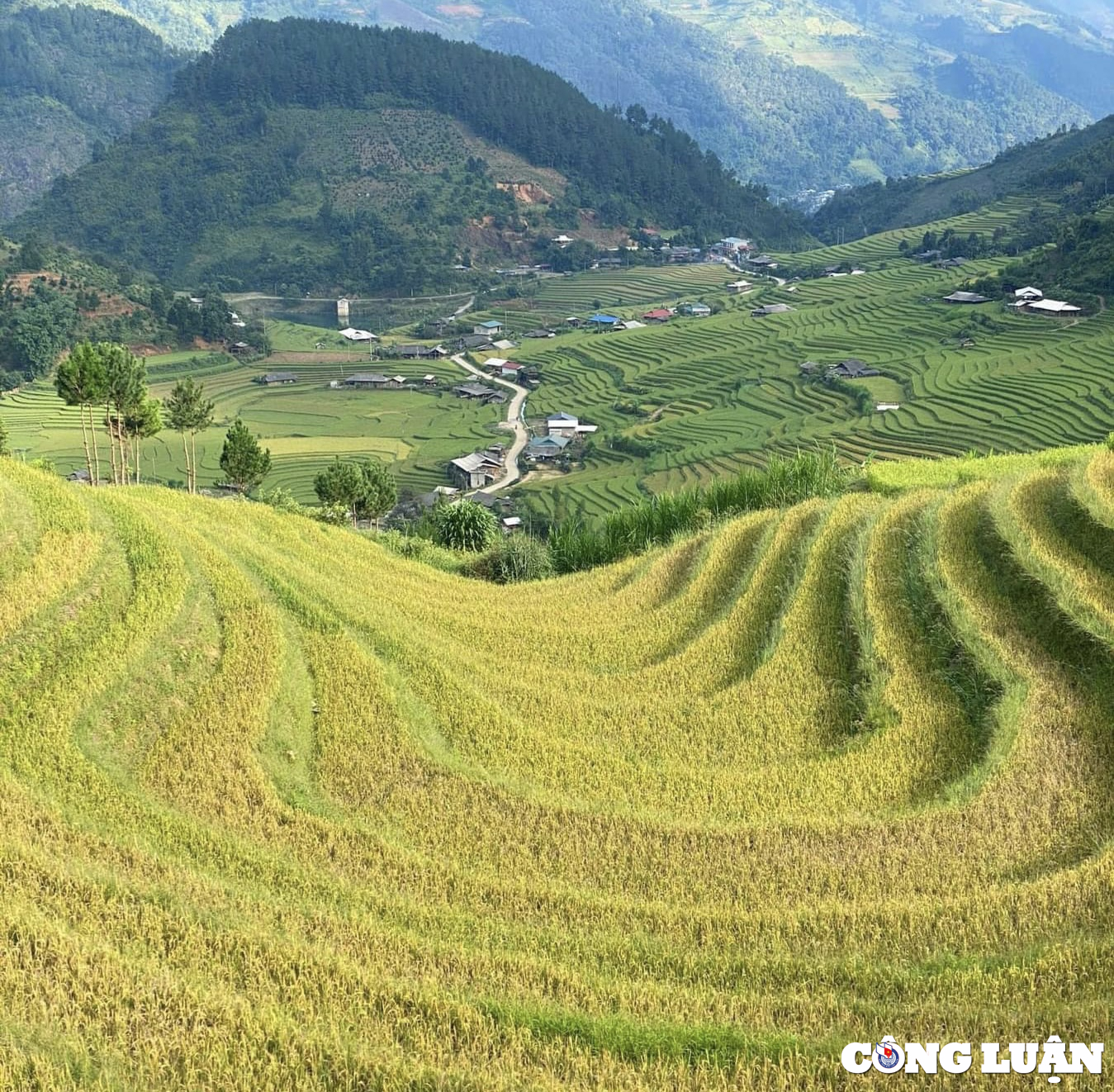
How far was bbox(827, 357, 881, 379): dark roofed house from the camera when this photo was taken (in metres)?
53.9

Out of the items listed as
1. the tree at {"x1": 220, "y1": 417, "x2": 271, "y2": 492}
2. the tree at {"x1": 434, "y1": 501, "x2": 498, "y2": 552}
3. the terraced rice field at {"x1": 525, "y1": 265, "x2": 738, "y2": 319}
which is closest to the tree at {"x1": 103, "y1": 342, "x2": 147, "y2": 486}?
the tree at {"x1": 220, "y1": 417, "x2": 271, "y2": 492}

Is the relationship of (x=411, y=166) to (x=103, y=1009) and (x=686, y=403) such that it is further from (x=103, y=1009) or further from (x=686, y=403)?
(x=103, y=1009)

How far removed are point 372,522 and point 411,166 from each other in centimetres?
9343

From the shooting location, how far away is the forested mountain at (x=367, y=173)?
333 ft

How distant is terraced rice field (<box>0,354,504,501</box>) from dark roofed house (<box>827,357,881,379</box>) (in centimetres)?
2036

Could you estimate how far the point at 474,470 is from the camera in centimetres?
4953

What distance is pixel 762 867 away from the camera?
796cm

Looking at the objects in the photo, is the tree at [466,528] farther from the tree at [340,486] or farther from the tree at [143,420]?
the tree at [143,420]

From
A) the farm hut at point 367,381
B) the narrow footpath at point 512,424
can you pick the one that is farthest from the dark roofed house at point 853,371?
the farm hut at point 367,381

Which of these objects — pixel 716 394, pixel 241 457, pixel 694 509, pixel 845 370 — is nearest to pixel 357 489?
pixel 241 457

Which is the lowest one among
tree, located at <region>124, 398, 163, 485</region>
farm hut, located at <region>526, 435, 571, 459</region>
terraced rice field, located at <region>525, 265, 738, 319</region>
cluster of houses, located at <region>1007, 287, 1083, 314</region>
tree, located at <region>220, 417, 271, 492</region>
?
farm hut, located at <region>526, 435, 571, 459</region>

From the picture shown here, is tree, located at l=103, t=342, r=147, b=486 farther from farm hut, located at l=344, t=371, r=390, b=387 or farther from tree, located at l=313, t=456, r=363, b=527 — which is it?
farm hut, located at l=344, t=371, r=390, b=387

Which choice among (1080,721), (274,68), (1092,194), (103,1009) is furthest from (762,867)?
(274,68)

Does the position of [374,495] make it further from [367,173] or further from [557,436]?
[367,173]
